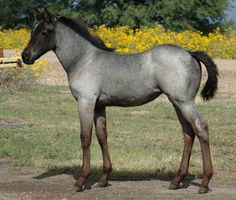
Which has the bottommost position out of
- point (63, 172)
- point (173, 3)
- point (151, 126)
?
point (173, 3)

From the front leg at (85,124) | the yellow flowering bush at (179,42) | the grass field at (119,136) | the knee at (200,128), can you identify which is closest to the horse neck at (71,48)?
the front leg at (85,124)

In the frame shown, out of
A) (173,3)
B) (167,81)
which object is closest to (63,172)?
(167,81)

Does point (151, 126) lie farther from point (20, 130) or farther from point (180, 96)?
point (180, 96)

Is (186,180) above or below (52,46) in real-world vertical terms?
below

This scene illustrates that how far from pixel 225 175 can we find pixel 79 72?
2516 mm

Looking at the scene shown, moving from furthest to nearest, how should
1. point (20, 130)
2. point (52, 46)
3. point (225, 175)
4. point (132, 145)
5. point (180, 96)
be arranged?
point (20, 130) < point (132, 145) < point (225, 175) < point (52, 46) < point (180, 96)

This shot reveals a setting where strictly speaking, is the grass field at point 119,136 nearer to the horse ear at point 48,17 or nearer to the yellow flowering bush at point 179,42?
the horse ear at point 48,17

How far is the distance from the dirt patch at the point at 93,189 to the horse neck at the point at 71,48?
1483mm

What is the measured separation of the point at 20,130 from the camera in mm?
13188

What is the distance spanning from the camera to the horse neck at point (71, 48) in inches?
337

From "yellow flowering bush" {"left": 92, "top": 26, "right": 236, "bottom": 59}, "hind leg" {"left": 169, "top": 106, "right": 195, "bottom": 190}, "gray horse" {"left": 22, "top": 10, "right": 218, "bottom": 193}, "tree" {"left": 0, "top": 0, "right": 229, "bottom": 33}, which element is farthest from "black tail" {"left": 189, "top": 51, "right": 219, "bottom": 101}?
"tree" {"left": 0, "top": 0, "right": 229, "bottom": 33}

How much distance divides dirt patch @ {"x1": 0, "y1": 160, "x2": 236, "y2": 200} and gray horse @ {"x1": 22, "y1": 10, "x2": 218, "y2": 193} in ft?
0.57

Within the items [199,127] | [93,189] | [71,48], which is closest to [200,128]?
[199,127]

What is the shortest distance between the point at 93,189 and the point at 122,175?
986 mm
